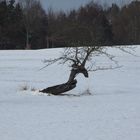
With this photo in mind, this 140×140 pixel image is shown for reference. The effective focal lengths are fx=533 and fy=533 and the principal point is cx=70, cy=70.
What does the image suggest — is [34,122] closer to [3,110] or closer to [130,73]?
[3,110]

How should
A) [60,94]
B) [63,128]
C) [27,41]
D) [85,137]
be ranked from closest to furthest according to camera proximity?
[85,137] < [63,128] < [60,94] < [27,41]

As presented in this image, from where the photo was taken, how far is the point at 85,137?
968 cm

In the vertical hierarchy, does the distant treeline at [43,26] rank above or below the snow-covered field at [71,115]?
above

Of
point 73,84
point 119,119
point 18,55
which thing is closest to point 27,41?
point 18,55

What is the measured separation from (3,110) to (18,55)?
1313 inches

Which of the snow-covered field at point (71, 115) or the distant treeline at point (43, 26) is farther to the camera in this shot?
the distant treeline at point (43, 26)

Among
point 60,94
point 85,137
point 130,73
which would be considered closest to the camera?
point 85,137

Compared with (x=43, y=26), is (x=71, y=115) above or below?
below

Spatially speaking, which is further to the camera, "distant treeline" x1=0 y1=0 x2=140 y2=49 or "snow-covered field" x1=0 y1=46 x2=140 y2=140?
"distant treeline" x1=0 y1=0 x2=140 y2=49

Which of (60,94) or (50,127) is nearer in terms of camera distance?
(50,127)

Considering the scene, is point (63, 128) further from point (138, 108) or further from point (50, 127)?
point (138, 108)

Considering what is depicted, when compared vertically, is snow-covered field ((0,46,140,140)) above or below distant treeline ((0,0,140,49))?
below

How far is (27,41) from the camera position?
83062 millimetres

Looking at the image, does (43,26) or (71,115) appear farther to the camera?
(43,26)
